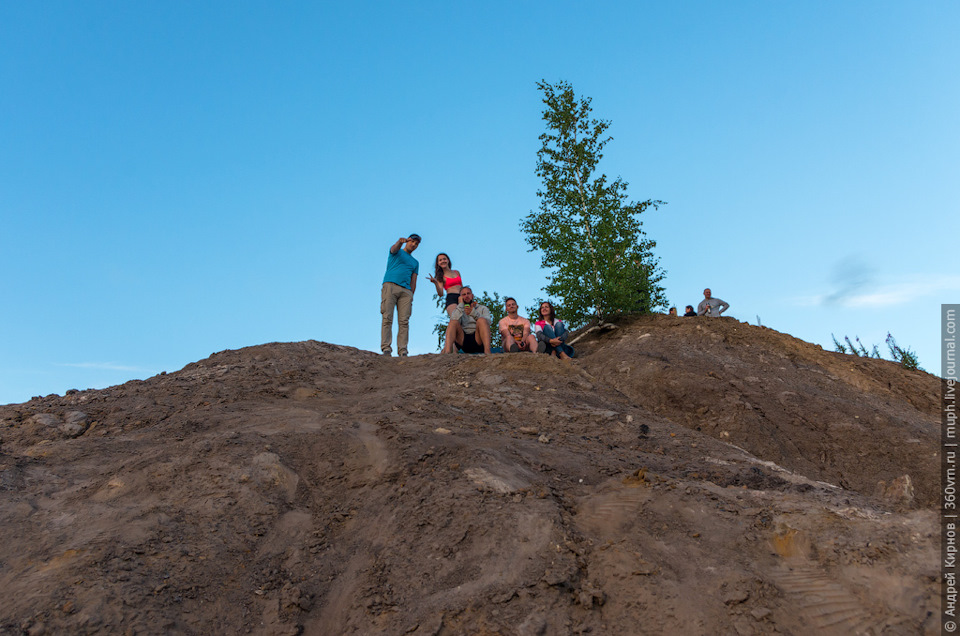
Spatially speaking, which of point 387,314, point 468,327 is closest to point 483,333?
point 468,327

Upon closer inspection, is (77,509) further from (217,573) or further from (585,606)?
(585,606)

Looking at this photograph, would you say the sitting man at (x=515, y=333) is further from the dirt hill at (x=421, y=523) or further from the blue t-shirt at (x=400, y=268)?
the dirt hill at (x=421, y=523)

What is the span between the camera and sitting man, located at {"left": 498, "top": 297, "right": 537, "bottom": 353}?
36.4 feet

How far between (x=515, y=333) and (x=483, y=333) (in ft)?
1.89

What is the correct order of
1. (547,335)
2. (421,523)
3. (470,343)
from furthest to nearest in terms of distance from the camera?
(547,335) → (470,343) → (421,523)

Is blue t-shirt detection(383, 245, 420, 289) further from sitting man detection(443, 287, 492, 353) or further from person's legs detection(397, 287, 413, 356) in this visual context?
sitting man detection(443, 287, 492, 353)

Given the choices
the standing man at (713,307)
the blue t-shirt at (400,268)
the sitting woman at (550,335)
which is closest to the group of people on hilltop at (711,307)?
the standing man at (713,307)

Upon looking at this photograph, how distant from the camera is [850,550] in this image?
3908 mm

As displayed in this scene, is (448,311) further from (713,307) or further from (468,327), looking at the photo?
(713,307)

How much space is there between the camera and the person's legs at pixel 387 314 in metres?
11.0

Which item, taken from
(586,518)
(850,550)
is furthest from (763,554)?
(586,518)

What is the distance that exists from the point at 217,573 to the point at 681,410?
7.36m

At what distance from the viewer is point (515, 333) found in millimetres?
11188

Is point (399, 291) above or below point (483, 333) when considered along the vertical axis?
above
